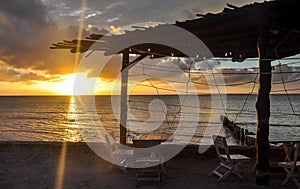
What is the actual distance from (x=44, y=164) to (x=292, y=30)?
622 cm

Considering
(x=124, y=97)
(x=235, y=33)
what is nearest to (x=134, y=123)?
(x=124, y=97)

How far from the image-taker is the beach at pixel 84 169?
6004 millimetres

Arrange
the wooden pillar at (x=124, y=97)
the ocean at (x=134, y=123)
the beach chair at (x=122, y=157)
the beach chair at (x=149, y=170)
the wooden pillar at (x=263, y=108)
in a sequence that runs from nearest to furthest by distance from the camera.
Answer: the wooden pillar at (x=263, y=108) → the beach chair at (x=149, y=170) → the beach chair at (x=122, y=157) → the wooden pillar at (x=124, y=97) → the ocean at (x=134, y=123)

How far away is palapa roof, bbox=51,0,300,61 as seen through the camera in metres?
5.10

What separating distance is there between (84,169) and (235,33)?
460 centimetres

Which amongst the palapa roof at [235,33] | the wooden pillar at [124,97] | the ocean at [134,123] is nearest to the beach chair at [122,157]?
the wooden pillar at [124,97]

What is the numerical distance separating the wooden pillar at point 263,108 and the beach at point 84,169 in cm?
31

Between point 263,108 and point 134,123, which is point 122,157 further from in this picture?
point 134,123

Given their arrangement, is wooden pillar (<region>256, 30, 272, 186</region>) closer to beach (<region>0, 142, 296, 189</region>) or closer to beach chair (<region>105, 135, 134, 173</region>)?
beach (<region>0, 142, 296, 189</region>)

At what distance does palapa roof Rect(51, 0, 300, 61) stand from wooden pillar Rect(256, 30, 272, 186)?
198 mm

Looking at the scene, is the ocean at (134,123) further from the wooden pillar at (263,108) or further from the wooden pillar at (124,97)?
the wooden pillar at (263,108)

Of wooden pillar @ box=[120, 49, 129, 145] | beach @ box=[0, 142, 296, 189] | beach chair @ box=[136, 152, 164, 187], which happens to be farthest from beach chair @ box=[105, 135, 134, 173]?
wooden pillar @ box=[120, 49, 129, 145]

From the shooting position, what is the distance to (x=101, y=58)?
9.25 metres

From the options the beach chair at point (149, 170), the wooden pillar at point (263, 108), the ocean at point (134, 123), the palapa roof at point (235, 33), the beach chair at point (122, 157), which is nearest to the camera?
the palapa roof at point (235, 33)
